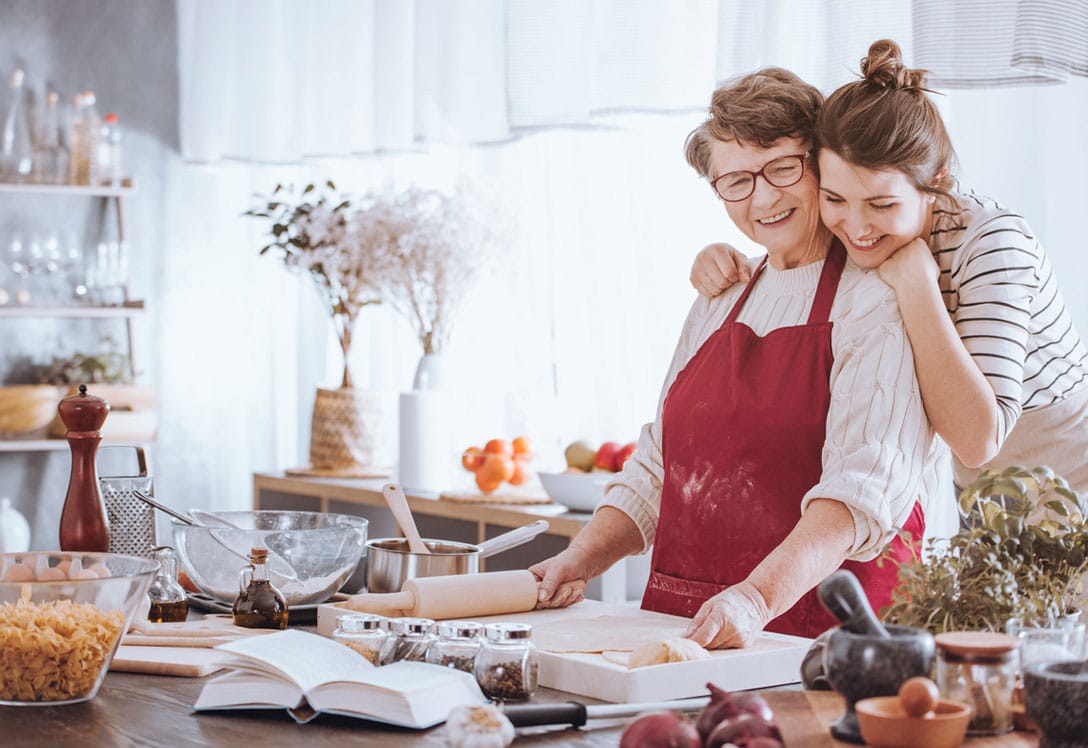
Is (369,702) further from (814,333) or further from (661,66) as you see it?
(661,66)

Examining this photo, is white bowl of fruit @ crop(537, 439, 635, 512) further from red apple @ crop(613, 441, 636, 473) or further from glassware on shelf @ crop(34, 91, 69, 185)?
glassware on shelf @ crop(34, 91, 69, 185)

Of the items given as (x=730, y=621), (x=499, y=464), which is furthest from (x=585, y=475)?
(x=730, y=621)

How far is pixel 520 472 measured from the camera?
11.4 feet

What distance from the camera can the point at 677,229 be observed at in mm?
3457

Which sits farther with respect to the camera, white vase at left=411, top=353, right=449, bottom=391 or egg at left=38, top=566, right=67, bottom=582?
white vase at left=411, top=353, right=449, bottom=391

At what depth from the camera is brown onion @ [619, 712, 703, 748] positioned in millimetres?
1053

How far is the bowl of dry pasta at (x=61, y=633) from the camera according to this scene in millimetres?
1376

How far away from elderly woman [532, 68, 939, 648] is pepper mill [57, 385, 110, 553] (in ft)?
2.06

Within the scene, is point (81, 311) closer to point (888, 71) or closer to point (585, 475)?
point (585, 475)

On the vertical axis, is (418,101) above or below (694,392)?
above

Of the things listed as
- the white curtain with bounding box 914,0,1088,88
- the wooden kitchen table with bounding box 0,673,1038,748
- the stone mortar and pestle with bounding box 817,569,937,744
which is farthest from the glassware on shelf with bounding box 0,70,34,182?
the stone mortar and pestle with bounding box 817,569,937,744

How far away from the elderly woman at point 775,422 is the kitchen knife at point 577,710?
→ 0.43 m

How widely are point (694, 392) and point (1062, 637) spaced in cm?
96

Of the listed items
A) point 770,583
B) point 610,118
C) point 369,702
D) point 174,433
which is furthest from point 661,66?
point 174,433
